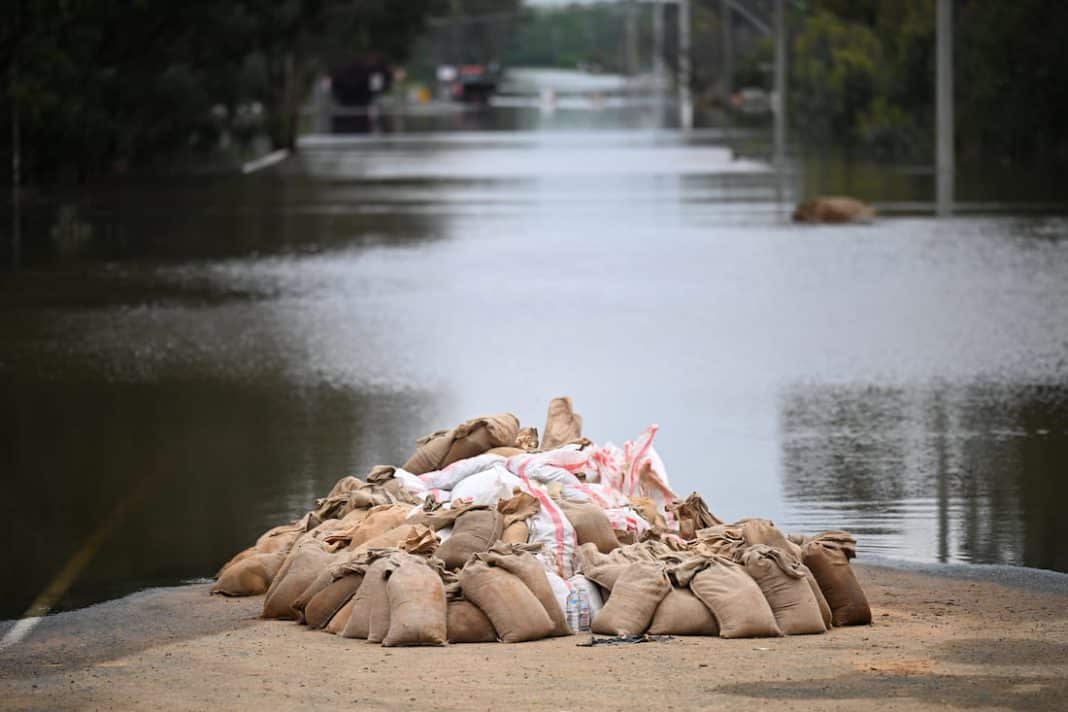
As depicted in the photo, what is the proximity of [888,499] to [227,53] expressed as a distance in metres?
45.0

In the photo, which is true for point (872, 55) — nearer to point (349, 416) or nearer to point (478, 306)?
point (478, 306)

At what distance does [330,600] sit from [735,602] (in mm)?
1615

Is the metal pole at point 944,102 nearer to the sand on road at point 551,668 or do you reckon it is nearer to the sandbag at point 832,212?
the sandbag at point 832,212

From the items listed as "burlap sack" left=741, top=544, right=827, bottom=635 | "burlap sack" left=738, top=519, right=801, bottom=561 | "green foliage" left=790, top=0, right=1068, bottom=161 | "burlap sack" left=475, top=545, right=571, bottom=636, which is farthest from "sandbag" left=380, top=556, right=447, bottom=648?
"green foliage" left=790, top=0, right=1068, bottom=161

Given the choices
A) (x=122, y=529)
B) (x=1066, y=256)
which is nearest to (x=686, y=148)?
(x=1066, y=256)

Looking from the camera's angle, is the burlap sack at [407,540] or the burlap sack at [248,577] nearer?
the burlap sack at [407,540]

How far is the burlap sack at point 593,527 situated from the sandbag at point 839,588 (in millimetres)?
912

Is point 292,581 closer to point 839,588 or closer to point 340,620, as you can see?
point 340,620

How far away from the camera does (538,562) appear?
9117mm

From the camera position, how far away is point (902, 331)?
20.5 metres

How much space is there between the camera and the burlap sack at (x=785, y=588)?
29.2ft

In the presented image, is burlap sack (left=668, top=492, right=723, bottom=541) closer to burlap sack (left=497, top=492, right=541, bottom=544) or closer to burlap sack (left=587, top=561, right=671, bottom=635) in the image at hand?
burlap sack (left=497, top=492, right=541, bottom=544)

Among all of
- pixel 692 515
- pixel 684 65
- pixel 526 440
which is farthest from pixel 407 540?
pixel 684 65

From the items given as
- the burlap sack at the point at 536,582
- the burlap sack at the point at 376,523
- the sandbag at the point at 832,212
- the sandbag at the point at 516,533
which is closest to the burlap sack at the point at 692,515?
the sandbag at the point at 516,533
